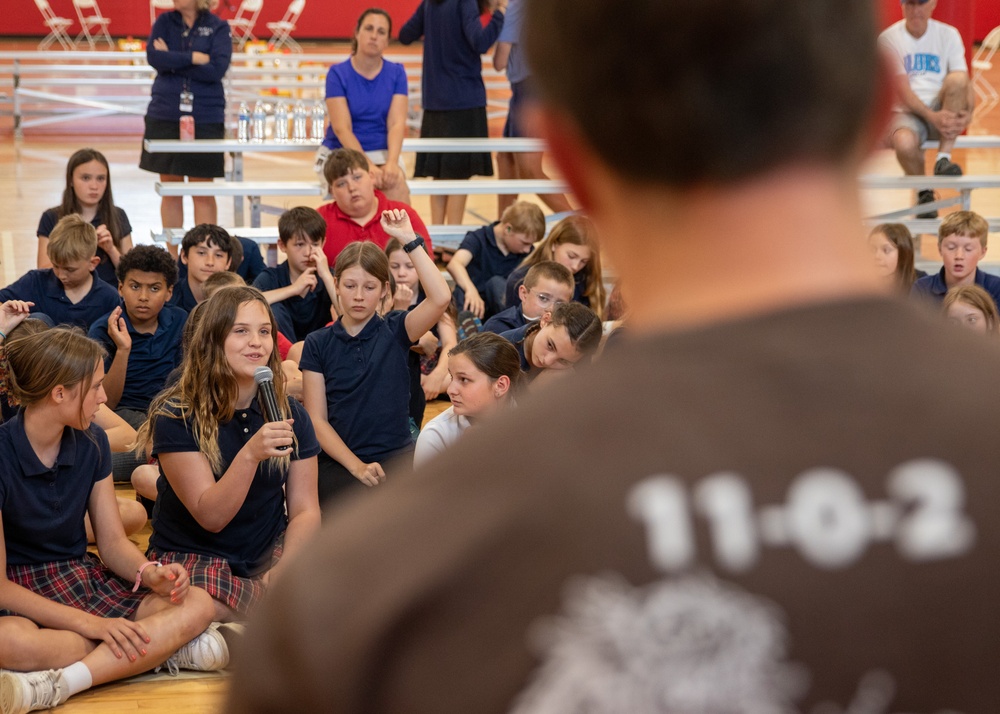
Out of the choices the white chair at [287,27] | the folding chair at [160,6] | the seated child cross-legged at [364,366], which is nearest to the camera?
the seated child cross-legged at [364,366]

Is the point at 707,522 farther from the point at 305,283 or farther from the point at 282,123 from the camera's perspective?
the point at 282,123

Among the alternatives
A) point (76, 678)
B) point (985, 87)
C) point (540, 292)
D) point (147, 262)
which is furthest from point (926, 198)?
A: point (985, 87)

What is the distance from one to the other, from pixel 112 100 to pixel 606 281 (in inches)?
313

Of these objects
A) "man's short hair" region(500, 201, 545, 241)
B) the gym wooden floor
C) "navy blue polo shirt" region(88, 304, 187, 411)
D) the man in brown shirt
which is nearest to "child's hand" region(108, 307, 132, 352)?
"navy blue polo shirt" region(88, 304, 187, 411)

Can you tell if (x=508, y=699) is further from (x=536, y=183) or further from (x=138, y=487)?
(x=536, y=183)

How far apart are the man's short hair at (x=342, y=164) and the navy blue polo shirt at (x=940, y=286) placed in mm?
2221

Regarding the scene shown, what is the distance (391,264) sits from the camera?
14.7ft

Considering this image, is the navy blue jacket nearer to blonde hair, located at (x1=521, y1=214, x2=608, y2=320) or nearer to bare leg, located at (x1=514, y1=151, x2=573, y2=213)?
bare leg, located at (x1=514, y1=151, x2=573, y2=213)

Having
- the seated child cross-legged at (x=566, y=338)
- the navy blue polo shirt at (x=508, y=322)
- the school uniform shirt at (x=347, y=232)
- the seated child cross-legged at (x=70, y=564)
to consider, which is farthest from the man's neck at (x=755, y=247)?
the school uniform shirt at (x=347, y=232)

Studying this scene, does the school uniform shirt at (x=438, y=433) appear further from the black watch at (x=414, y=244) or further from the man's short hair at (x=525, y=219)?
the man's short hair at (x=525, y=219)

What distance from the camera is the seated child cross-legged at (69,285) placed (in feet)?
13.6

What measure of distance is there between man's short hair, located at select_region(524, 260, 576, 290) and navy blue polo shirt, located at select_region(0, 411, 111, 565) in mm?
1704

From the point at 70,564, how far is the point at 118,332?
46.0 inches

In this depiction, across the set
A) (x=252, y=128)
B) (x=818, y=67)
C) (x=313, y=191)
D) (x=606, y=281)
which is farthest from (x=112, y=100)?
(x=818, y=67)
